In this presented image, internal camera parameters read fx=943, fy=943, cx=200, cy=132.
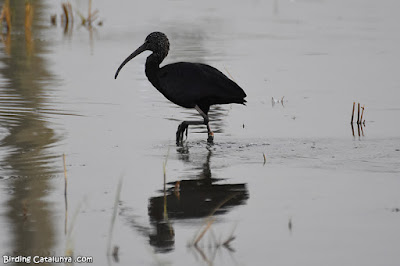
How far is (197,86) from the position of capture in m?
9.85

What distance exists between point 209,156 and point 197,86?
3.47ft

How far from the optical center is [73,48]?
56.8 ft

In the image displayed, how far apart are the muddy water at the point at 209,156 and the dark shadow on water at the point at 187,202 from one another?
0.02 m

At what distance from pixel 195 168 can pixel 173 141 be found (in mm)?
1286

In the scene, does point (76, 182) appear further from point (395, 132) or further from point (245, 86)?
point (245, 86)

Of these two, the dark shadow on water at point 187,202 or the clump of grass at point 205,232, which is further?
the dark shadow on water at point 187,202

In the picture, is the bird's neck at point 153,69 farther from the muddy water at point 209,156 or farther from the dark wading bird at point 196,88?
the muddy water at point 209,156

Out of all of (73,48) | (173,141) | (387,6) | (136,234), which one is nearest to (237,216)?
(136,234)

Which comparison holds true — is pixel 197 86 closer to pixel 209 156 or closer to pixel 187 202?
pixel 209 156

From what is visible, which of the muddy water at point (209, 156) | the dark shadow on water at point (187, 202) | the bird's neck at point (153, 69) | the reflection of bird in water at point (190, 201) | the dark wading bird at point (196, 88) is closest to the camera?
the muddy water at point (209, 156)

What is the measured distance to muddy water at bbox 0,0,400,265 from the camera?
6.28 meters

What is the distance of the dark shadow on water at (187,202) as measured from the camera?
6.47 m

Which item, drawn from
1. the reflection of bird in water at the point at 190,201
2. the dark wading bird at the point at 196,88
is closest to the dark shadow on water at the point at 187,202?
the reflection of bird in water at the point at 190,201

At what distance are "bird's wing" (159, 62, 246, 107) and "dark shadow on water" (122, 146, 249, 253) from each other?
137 cm
